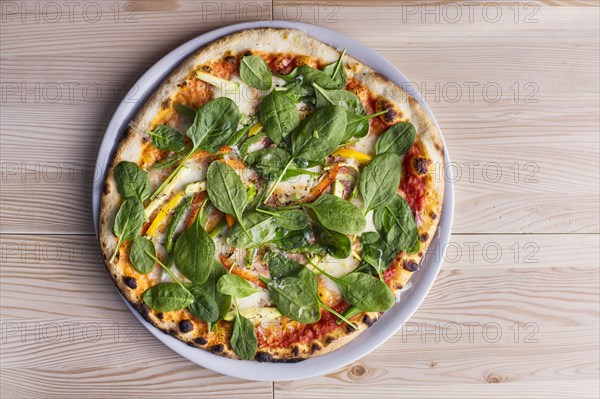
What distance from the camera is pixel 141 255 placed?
1531 mm

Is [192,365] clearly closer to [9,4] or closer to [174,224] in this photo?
[174,224]

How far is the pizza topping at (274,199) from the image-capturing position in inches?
59.6

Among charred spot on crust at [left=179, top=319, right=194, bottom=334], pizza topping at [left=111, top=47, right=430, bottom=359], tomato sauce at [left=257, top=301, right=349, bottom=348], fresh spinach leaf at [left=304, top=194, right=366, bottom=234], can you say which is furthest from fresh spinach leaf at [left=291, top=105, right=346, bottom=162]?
charred spot on crust at [left=179, top=319, right=194, bottom=334]

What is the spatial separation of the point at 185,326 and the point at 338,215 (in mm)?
518

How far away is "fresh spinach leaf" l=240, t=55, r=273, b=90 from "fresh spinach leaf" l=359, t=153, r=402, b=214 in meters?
0.36

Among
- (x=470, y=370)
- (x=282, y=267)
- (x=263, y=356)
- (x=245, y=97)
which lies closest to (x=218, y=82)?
(x=245, y=97)

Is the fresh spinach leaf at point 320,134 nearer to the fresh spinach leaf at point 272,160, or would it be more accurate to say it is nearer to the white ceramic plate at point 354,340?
the fresh spinach leaf at point 272,160

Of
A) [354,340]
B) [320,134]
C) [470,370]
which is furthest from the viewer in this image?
[470,370]

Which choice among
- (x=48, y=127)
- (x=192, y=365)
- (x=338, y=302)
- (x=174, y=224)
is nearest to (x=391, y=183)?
(x=338, y=302)

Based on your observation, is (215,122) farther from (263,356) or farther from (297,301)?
(263,356)

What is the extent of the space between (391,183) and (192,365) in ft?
2.64

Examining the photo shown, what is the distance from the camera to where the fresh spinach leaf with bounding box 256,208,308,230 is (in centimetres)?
153

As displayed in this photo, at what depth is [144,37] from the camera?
5.53 feet

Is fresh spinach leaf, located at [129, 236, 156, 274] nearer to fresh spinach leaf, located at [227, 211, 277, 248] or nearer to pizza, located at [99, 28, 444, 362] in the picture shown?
pizza, located at [99, 28, 444, 362]
